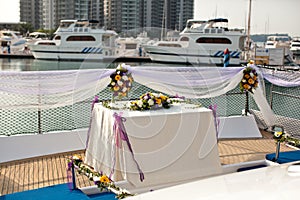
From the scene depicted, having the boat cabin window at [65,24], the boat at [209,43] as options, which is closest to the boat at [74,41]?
the boat cabin window at [65,24]

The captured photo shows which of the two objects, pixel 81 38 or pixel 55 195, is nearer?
pixel 55 195

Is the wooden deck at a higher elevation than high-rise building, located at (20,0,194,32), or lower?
lower

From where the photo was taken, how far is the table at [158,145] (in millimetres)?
4410

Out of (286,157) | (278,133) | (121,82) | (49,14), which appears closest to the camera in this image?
(278,133)

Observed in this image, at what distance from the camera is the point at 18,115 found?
958cm

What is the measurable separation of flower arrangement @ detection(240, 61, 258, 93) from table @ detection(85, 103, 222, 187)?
2169 millimetres

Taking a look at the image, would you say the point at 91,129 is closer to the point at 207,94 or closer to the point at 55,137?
the point at 55,137

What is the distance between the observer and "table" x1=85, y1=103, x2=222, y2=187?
4.41m

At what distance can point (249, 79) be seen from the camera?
22.5 feet

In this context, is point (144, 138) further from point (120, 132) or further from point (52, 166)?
point (52, 166)

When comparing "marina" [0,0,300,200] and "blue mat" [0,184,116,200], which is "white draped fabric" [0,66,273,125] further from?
"blue mat" [0,184,116,200]

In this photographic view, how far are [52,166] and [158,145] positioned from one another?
4.98 feet

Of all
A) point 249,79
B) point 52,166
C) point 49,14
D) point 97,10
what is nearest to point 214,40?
point 249,79

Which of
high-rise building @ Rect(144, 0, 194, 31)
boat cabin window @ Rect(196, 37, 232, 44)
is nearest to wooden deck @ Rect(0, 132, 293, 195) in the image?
boat cabin window @ Rect(196, 37, 232, 44)
